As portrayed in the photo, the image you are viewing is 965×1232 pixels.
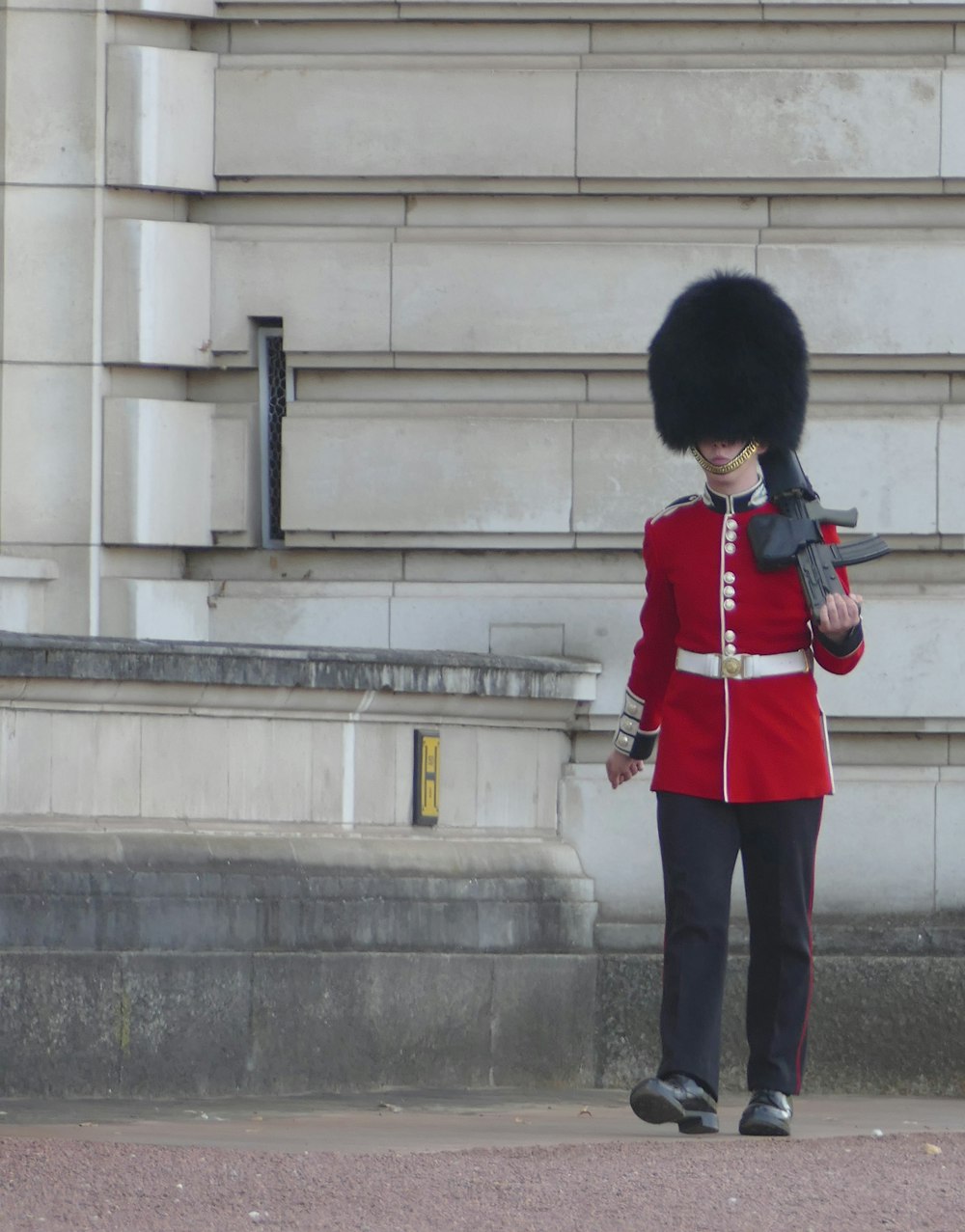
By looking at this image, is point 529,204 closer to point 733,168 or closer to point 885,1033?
point 733,168

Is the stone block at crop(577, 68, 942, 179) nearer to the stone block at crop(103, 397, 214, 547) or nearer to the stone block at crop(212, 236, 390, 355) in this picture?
the stone block at crop(212, 236, 390, 355)

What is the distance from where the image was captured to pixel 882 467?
7.89 m

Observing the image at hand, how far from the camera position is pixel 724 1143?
5.77m

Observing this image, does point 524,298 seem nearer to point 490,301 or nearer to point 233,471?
point 490,301

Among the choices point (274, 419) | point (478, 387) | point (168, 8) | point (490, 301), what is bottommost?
point (274, 419)

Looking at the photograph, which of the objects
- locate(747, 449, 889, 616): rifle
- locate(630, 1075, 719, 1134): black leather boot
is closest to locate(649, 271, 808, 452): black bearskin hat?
locate(747, 449, 889, 616): rifle

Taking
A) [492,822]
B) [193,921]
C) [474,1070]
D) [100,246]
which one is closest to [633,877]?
[492,822]

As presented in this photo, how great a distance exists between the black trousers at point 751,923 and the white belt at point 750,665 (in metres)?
0.30

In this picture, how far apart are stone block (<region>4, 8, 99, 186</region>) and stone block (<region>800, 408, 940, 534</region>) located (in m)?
2.36

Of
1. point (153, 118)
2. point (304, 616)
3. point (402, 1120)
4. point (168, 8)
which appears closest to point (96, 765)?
point (402, 1120)

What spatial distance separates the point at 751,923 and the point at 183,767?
157 centimetres

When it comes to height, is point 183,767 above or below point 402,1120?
above

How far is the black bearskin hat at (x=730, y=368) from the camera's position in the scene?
20.4 feet

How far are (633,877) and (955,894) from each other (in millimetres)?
953
